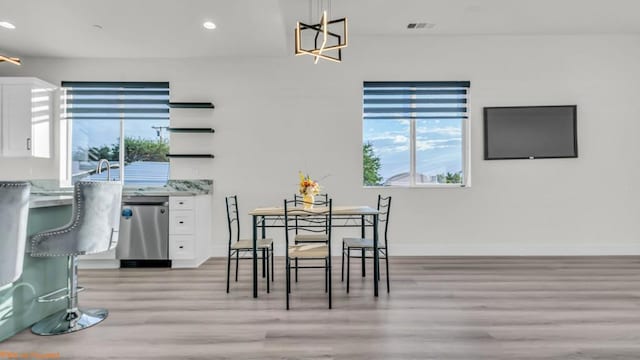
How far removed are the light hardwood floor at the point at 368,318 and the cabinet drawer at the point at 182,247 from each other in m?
0.35

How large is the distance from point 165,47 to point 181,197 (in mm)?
1850

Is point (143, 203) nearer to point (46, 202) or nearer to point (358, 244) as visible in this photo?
point (46, 202)

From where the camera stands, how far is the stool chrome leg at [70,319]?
7.44 feet

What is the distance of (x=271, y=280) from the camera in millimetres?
3449

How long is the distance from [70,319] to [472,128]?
4.66m

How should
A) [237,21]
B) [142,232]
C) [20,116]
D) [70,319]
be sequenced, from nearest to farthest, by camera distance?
[70,319], [237,21], [142,232], [20,116]

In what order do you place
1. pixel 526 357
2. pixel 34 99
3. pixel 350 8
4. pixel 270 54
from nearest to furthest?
pixel 526 357, pixel 350 8, pixel 34 99, pixel 270 54

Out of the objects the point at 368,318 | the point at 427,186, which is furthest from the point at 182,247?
the point at 427,186

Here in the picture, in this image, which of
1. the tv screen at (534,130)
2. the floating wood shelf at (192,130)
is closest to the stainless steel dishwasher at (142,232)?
the floating wood shelf at (192,130)

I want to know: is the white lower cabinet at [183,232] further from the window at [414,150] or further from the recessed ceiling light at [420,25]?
the recessed ceiling light at [420,25]

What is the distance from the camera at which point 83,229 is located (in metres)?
2.21

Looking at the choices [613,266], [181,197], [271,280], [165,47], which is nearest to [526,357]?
[271,280]

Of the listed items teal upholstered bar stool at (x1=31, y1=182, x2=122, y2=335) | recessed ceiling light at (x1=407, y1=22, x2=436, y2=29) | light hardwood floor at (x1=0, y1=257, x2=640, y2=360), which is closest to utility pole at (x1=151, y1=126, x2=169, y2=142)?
light hardwood floor at (x1=0, y1=257, x2=640, y2=360)

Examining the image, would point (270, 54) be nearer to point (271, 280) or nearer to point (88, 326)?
point (271, 280)
